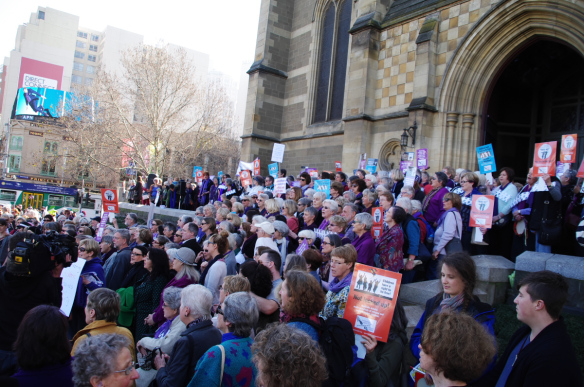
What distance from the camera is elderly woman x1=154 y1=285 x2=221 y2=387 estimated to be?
10.1 ft

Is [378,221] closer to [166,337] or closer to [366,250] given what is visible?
[366,250]

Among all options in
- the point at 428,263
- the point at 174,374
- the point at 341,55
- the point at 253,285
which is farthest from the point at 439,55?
the point at 174,374

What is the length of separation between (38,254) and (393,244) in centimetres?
394

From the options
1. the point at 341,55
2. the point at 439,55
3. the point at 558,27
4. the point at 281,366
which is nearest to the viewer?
the point at 281,366

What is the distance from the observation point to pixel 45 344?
272cm

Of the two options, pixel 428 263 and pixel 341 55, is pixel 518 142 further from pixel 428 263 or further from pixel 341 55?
pixel 428 263

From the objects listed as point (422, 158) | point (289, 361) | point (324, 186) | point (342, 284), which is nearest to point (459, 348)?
point (289, 361)

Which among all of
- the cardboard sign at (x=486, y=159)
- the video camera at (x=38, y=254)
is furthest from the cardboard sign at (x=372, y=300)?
the cardboard sign at (x=486, y=159)

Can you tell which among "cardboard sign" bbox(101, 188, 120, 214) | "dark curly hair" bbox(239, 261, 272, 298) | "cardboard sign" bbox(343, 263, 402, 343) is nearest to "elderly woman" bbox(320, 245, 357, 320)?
"cardboard sign" bbox(343, 263, 402, 343)

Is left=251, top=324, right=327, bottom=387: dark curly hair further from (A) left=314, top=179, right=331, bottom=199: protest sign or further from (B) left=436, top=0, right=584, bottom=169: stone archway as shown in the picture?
(B) left=436, top=0, right=584, bottom=169: stone archway

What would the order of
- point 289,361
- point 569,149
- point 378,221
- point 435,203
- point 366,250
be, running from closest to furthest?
point 289,361 → point 366,250 → point 378,221 → point 569,149 → point 435,203

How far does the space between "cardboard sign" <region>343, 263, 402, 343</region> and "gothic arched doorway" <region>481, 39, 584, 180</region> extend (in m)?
10.5

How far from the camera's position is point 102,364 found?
2.50 m

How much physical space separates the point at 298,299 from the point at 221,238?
281 cm
